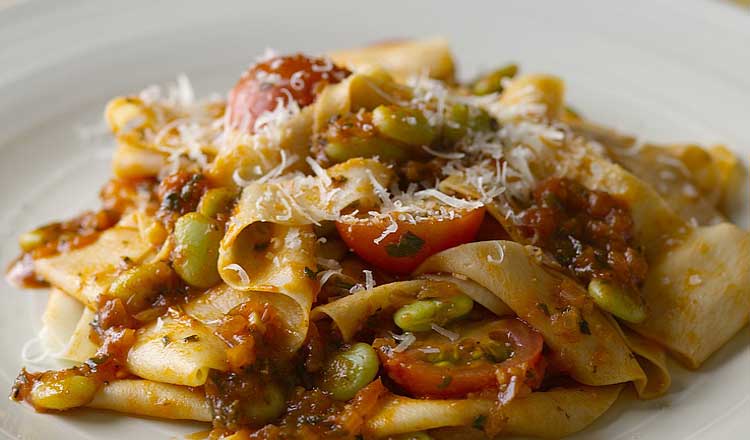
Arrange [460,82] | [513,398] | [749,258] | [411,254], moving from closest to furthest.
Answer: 1. [513,398]
2. [411,254]
3. [749,258]
4. [460,82]

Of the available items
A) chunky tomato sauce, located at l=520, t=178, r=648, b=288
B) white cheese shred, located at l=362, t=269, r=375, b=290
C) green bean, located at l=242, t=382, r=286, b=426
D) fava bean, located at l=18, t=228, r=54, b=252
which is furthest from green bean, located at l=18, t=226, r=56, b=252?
chunky tomato sauce, located at l=520, t=178, r=648, b=288

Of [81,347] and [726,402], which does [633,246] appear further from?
[81,347]

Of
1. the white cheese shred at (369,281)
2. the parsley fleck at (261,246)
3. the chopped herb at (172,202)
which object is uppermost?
the chopped herb at (172,202)

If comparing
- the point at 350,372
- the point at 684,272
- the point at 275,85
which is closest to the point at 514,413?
the point at 350,372

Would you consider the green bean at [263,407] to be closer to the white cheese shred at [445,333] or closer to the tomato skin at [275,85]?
the white cheese shred at [445,333]

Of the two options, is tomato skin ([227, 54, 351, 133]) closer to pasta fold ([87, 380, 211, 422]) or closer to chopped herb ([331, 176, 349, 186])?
chopped herb ([331, 176, 349, 186])

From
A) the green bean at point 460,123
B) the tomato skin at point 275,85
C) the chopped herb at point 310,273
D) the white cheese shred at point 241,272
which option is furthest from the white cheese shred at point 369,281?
the tomato skin at point 275,85

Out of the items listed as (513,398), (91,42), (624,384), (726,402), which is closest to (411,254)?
(513,398)
